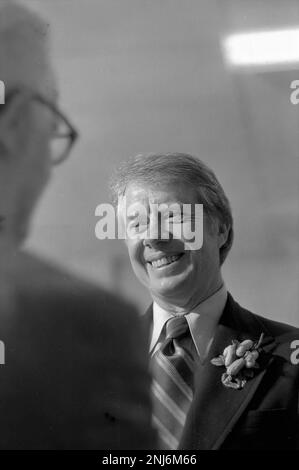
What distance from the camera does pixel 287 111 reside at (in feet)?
6.05

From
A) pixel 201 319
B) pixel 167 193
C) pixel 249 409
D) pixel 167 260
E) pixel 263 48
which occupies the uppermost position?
pixel 263 48

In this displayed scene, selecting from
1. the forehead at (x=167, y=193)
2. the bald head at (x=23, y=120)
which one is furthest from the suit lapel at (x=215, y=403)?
the bald head at (x=23, y=120)

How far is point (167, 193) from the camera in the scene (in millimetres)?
1772

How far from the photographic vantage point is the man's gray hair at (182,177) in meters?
1.79

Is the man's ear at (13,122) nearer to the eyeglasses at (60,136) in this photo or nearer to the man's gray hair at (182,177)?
the eyeglasses at (60,136)

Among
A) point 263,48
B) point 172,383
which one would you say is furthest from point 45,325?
point 263,48

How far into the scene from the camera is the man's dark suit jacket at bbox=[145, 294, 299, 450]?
1691 millimetres

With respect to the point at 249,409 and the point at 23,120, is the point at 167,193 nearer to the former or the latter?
the point at 23,120

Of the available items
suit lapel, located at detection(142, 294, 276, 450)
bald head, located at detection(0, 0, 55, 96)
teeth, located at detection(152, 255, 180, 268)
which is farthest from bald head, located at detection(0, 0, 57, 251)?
suit lapel, located at detection(142, 294, 276, 450)

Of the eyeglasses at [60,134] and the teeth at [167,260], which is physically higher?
the eyeglasses at [60,134]

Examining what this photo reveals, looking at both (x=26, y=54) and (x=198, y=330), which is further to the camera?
(x=26, y=54)

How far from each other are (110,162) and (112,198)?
102mm

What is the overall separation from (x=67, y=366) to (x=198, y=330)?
37 cm

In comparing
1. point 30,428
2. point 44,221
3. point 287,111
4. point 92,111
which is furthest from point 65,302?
point 287,111
